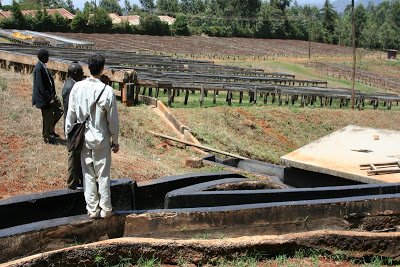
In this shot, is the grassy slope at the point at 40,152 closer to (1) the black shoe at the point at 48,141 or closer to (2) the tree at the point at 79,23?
(1) the black shoe at the point at 48,141

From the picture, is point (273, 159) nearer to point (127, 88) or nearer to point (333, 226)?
point (127, 88)

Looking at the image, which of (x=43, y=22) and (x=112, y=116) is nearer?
(x=112, y=116)

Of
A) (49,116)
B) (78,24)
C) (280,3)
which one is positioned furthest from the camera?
(280,3)

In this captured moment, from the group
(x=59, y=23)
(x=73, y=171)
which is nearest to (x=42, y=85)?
(x=73, y=171)

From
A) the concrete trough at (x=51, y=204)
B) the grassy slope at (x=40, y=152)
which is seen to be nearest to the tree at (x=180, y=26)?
the grassy slope at (x=40, y=152)

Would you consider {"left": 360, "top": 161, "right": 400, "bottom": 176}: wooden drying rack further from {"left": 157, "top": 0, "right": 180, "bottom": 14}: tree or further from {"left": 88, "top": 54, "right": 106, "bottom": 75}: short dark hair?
{"left": 157, "top": 0, "right": 180, "bottom": 14}: tree

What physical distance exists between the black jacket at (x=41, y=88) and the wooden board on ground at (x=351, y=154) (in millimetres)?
4765

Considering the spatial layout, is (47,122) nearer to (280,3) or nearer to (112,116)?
(112,116)

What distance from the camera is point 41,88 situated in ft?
25.1

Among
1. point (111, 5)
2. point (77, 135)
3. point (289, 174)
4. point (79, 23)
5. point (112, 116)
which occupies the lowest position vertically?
point (289, 174)

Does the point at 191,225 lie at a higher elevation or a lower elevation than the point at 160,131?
higher

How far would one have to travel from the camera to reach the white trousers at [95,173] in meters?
4.66

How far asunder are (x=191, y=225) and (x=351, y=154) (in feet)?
17.0

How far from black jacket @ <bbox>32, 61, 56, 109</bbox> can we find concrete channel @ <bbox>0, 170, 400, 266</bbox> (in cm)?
280
